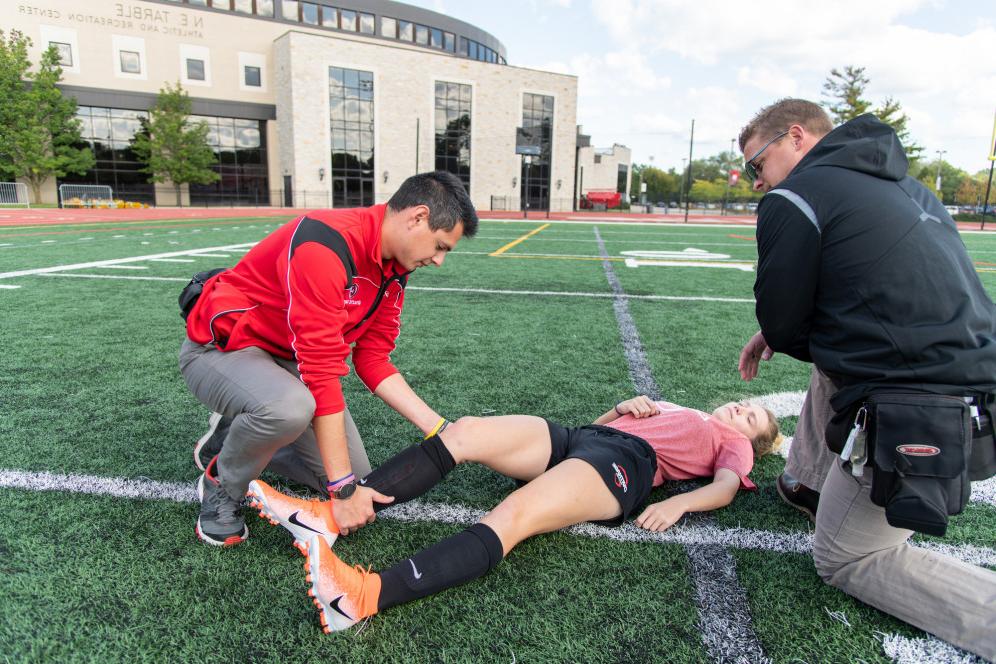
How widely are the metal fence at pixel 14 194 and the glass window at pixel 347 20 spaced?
2493 cm

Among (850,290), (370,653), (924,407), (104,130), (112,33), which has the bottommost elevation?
(370,653)

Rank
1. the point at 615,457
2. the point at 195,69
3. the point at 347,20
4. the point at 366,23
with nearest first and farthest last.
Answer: the point at 615,457 < the point at 195,69 < the point at 347,20 < the point at 366,23

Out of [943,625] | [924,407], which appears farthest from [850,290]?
[943,625]

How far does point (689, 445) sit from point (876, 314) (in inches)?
44.6

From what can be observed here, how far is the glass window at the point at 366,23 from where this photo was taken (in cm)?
4884

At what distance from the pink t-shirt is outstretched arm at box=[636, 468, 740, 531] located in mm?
125

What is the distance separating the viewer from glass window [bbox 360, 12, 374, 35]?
1923 inches

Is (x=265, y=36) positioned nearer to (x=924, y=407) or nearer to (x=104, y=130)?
(x=104, y=130)

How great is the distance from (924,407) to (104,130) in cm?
4723

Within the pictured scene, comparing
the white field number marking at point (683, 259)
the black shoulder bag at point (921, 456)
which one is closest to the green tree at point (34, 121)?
the white field number marking at point (683, 259)

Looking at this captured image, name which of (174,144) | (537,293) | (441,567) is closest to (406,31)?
(174,144)

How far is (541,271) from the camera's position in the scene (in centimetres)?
984

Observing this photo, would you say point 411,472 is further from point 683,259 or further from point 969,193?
point 969,193

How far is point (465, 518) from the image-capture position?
2.43 meters
